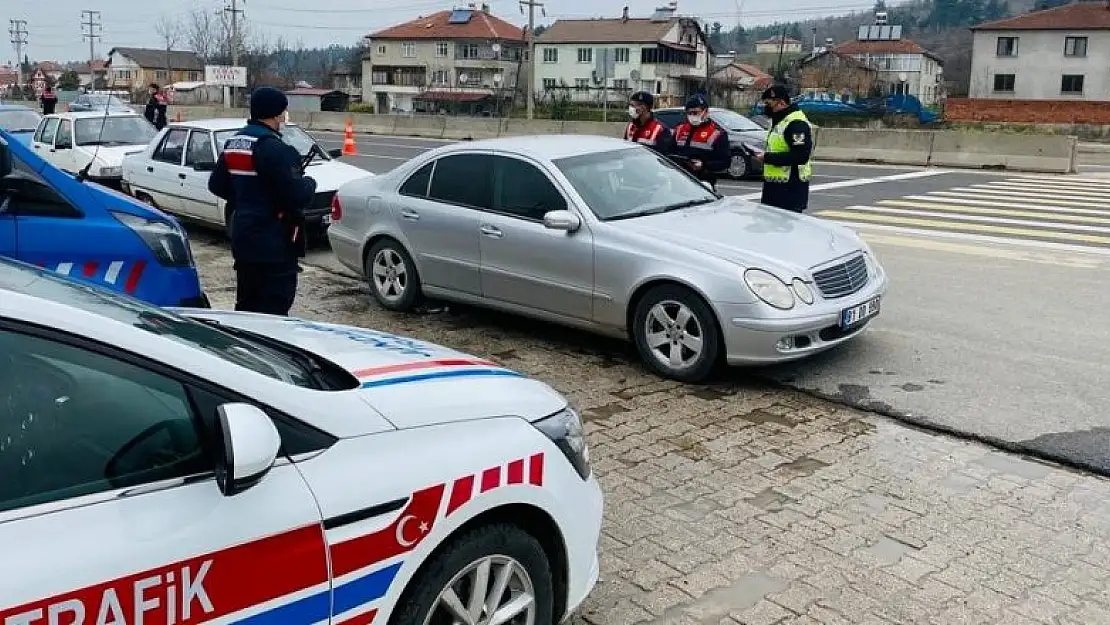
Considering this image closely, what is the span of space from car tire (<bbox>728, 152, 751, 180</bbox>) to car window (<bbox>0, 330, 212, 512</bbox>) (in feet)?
61.4

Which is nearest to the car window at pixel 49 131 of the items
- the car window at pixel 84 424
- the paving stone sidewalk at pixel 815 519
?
the paving stone sidewalk at pixel 815 519

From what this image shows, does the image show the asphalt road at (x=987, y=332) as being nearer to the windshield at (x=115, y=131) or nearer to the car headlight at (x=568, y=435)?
the car headlight at (x=568, y=435)

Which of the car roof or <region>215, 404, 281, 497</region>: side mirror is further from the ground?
the car roof

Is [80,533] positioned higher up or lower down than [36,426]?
lower down

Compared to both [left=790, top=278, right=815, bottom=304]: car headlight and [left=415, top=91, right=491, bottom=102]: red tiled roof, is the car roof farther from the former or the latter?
[left=415, top=91, right=491, bottom=102]: red tiled roof

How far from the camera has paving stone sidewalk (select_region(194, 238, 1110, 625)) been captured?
12.1ft

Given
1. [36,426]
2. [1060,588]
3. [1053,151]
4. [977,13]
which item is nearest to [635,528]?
[1060,588]

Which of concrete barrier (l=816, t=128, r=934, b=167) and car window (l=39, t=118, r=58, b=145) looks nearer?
car window (l=39, t=118, r=58, b=145)

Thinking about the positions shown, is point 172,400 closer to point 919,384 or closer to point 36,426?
point 36,426

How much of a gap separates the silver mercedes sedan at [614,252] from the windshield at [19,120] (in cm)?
1303

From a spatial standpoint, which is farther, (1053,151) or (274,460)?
(1053,151)

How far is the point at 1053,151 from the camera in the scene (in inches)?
867

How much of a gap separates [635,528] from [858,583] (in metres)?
0.95

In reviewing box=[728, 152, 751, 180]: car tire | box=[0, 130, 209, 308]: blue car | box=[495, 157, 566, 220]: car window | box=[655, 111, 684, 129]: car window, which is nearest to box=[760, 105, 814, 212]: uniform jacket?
box=[495, 157, 566, 220]: car window
